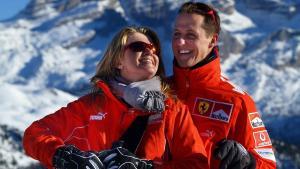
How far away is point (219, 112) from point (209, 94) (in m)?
0.28

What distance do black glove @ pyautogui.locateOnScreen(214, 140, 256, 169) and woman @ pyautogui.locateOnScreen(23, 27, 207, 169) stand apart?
670 millimetres

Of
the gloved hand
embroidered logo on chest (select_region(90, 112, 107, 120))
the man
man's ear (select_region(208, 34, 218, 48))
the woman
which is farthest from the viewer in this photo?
man's ear (select_region(208, 34, 218, 48))

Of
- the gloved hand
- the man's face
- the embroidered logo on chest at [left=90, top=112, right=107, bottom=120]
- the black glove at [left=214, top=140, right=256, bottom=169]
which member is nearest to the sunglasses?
the gloved hand

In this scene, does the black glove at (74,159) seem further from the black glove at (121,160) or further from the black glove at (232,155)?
the black glove at (232,155)

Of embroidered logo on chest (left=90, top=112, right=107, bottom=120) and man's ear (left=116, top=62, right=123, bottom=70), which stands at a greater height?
man's ear (left=116, top=62, right=123, bottom=70)

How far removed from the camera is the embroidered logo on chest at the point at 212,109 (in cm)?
957

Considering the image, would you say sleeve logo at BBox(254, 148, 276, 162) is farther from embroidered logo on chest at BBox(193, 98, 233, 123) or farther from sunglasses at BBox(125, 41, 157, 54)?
sunglasses at BBox(125, 41, 157, 54)

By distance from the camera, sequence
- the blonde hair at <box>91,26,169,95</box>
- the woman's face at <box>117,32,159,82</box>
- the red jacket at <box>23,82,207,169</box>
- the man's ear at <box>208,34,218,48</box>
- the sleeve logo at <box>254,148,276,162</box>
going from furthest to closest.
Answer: the man's ear at <box>208,34,218,48</box>, the sleeve logo at <box>254,148,276,162</box>, the blonde hair at <box>91,26,169,95</box>, the woman's face at <box>117,32,159,82</box>, the red jacket at <box>23,82,207,169</box>

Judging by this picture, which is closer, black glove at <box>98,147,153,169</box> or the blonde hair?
black glove at <box>98,147,153,169</box>

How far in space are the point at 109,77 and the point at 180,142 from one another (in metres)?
1.26

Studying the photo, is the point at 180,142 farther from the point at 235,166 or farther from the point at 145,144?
the point at 235,166

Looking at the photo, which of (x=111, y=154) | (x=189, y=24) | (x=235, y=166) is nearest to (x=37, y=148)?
(x=111, y=154)

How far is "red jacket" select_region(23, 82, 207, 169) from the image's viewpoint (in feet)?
25.3

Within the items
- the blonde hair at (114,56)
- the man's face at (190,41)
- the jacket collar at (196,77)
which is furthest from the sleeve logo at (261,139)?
the blonde hair at (114,56)
